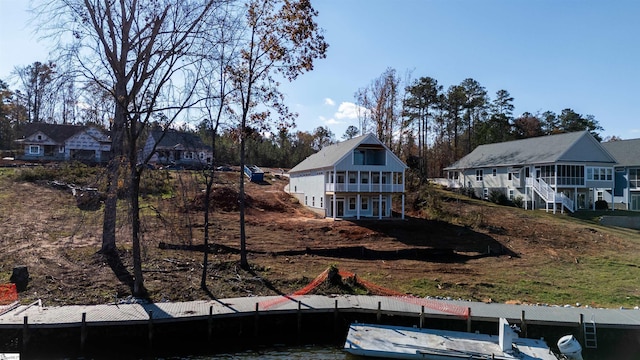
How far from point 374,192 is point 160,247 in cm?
1923

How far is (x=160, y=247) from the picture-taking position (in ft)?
76.8

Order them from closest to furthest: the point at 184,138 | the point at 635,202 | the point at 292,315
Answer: the point at 292,315 < the point at 184,138 < the point at 635,202

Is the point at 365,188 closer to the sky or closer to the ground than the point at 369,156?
closer to the ground

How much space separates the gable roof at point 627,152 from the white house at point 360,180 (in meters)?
25.5

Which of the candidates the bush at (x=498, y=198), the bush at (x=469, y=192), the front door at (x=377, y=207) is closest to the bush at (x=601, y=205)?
the bush at (x=498, y=198)

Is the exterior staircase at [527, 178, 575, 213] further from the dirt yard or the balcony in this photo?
the balcony

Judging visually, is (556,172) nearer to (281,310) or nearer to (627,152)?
(627,152)

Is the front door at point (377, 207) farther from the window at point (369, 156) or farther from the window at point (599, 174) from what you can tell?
the window at point (599, 174)

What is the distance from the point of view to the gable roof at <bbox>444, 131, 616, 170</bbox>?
137ft

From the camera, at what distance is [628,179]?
46062 millimetres

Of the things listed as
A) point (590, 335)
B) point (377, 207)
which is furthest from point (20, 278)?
point (377, 207)

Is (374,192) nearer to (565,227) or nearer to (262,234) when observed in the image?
(262,234)

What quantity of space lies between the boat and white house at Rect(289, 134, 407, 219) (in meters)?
23.2

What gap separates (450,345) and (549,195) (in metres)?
33.7
